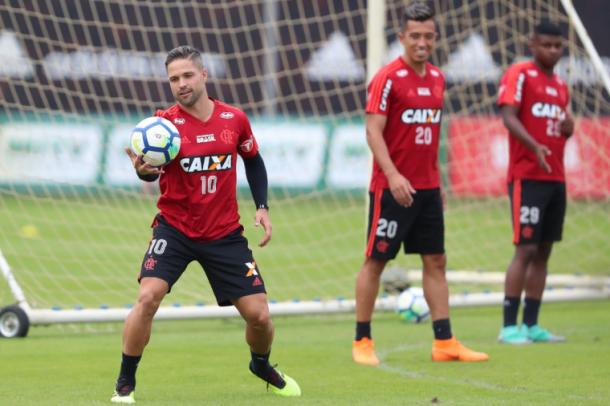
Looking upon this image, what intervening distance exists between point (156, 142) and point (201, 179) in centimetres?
37

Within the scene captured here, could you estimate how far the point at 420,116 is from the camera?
727 centimetres

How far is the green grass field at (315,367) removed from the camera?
19.7 feet

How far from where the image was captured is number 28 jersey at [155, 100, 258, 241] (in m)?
5.95

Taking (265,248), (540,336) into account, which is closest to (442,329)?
(540,336)

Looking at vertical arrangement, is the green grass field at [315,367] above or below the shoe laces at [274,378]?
below

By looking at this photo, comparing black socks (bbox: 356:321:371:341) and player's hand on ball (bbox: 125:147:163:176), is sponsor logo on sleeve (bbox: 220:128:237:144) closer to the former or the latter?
player's hand on ball (bbox: 125:147:163:176)

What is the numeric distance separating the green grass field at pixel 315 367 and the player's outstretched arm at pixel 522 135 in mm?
1216

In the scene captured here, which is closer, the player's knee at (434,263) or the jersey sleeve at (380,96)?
the jersey sleeve at (380,96)

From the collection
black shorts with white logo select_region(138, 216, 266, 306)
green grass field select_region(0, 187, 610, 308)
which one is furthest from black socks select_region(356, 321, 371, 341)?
green grass field select_region(0, 187, 610, 308)

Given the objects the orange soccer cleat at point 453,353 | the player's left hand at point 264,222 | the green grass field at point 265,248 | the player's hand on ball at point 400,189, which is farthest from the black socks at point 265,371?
the green grass field at point 265,248

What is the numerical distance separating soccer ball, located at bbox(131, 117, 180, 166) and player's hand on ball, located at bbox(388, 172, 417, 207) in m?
1.60

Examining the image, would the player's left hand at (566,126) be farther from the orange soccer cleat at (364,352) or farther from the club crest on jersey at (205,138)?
the club crest on jersey at (205,138)

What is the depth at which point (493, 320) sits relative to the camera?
31.3 ft

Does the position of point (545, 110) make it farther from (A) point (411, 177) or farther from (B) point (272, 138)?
(B) point (272, 138)
